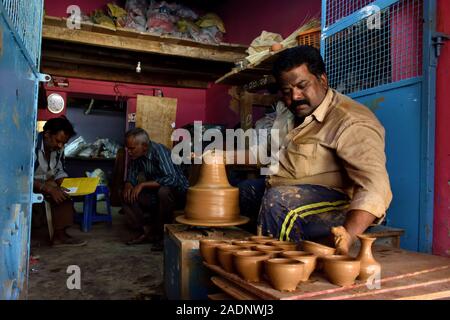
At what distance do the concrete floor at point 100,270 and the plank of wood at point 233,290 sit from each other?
1.19 m

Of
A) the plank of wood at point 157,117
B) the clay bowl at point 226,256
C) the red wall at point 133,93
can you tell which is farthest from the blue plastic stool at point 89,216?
the clay bowl at point 226,256

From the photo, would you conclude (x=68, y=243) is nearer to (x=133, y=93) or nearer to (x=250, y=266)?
(x=250, y=266)

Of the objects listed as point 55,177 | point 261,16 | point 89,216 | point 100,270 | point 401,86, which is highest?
point 261,16

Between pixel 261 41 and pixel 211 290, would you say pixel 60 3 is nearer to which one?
pixel 261 41

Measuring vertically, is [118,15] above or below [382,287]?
above

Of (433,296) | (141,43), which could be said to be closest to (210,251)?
(433,296)

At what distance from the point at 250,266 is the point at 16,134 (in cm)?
121

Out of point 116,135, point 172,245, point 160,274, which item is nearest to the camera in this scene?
point 172,245

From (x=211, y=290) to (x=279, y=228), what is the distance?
515 mm

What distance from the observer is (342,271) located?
1.34 m

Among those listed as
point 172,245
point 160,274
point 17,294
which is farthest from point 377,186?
point 160,274

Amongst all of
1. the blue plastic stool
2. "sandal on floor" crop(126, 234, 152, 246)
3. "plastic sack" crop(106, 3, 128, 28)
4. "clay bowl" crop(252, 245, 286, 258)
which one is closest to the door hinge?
"clay bowl" crop(252, 245, 286, 258)

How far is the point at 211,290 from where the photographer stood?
6.62 ft

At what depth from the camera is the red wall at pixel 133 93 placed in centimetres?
792
